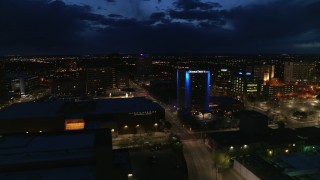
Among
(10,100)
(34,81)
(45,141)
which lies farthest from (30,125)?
(34,81)

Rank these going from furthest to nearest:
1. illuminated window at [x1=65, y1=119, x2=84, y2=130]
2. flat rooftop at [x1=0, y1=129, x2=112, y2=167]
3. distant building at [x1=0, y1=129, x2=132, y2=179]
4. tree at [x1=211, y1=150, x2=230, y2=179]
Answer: illuminated window at [x1=65, y1=119, x2=84, y2=130], tree at [x1=211, y1=150, x2=230, y2=179], flat rooftop at [x1=0, y1=129, x2=112, y2=167], distant building at [x1=0, y1=129, x2=132, y2=179]

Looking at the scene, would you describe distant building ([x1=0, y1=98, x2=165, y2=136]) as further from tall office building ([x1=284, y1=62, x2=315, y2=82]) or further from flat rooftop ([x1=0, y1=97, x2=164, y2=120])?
tall office building ([x1=284, y1=62, x2=315, y2=82])

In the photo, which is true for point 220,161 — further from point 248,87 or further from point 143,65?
point 143,65

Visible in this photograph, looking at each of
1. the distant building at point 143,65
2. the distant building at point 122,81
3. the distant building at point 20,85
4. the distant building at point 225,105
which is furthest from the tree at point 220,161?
the distant building at point 143,65

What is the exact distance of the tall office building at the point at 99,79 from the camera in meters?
96.3

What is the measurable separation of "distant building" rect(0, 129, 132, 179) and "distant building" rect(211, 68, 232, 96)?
67111 millimetres

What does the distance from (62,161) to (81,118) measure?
24061 millimetres

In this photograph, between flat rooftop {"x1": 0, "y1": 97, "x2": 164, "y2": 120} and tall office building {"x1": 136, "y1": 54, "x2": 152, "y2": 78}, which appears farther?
tall office building {"x1": 136, "y1": 54, "x2": 152, "y2": 78}

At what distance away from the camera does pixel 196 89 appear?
61.3 m

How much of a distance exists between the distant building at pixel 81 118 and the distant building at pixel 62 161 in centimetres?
1727

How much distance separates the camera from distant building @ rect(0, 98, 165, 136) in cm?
4306

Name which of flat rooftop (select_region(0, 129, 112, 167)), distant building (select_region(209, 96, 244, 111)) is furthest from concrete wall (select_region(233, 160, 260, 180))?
distant building (select_region(209, 96, 244, 111))

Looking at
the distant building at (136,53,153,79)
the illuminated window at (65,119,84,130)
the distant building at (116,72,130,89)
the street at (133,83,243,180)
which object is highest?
the distant building at (136,53,153,79)

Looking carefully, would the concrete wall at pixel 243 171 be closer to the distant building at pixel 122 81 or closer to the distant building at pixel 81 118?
the distant building at pixel 81 118
